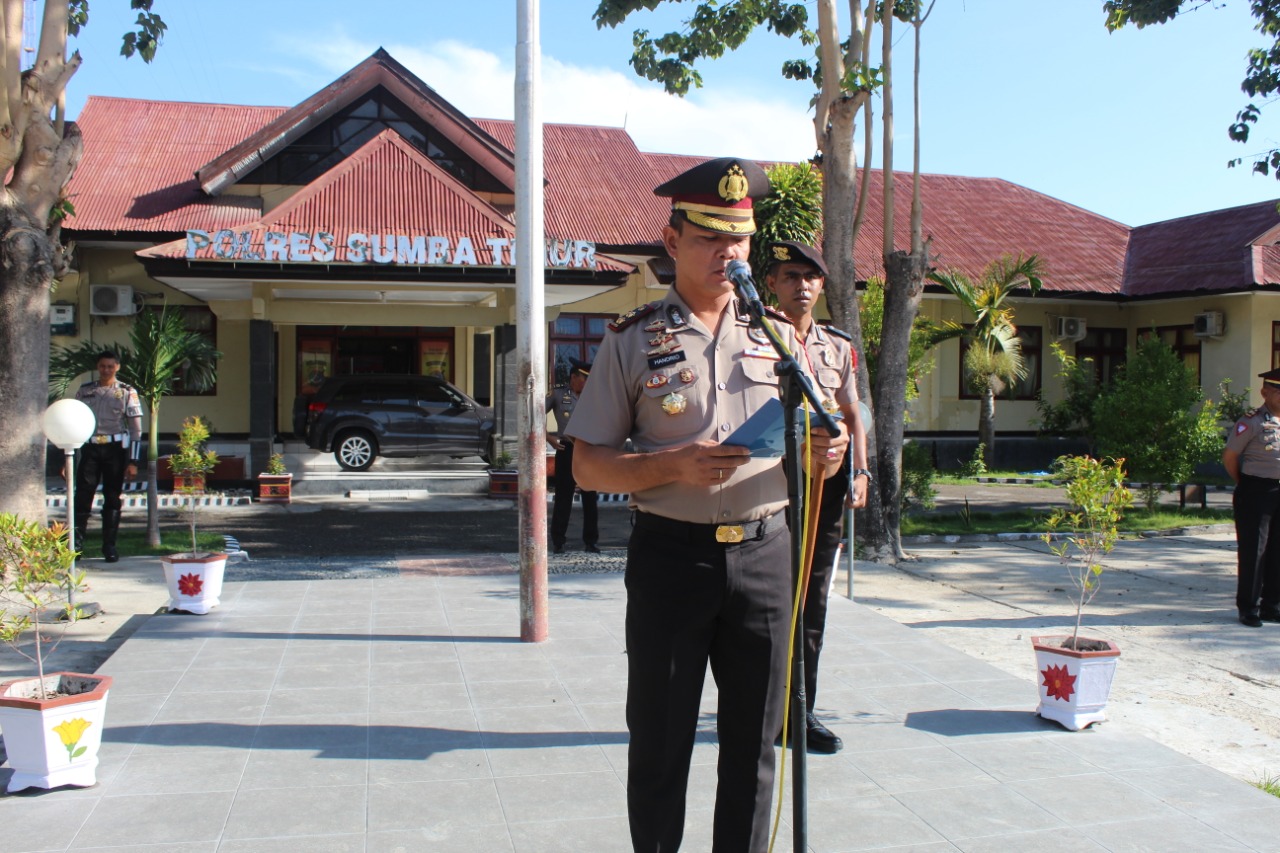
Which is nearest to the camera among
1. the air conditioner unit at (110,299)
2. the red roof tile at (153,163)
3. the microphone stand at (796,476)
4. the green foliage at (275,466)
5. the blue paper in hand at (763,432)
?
the microphone stand at (796,476)

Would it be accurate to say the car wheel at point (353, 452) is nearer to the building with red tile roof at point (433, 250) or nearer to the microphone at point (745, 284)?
the building with red tile roof at point (433, 250)

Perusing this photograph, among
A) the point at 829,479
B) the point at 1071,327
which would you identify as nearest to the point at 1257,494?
the point at 829,479

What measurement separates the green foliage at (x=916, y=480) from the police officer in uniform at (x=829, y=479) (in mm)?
9813

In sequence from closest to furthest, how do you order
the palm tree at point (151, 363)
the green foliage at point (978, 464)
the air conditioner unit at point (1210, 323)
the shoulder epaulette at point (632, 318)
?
the shoulder epaulette at point (632, 318) < the palm tree at point (151, 363) < the green foliage at point (978, 464) < the air conditioner unit at point (1210, 323)

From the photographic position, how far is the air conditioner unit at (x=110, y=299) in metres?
18.5

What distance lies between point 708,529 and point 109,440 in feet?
29.1

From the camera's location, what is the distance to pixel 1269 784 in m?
4.73

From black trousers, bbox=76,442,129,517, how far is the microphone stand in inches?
363

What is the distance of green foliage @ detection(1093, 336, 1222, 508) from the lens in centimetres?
1473

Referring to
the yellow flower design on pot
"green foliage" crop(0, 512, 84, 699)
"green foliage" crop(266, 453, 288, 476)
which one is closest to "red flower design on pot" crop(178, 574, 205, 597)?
"green foliage" crop(0, 512, 84, 699)

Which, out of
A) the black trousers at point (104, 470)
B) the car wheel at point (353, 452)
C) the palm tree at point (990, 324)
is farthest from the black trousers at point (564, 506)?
the palm tree at point (990, 324)

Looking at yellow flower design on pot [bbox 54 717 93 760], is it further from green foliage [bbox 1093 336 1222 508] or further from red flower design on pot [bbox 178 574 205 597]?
green foliage [bbox 1093 336 1222 508]

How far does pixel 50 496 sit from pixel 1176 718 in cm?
1369

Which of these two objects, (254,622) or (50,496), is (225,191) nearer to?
(50,496)
